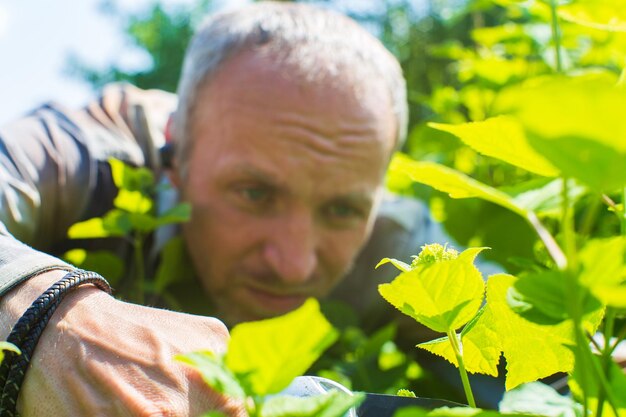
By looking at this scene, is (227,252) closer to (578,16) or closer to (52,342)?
(52,342)

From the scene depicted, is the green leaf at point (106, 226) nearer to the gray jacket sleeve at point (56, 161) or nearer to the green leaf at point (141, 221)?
the green leaf at point (141, 221)

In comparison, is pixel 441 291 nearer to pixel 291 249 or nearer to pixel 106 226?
pixel 106 226

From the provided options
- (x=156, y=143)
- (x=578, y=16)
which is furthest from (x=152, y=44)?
(x=578, y=16)

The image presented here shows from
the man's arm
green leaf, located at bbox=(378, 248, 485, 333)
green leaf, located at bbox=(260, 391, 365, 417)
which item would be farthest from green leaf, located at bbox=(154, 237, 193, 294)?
green leaf, located at bbox=(260, 391, 365, 417)

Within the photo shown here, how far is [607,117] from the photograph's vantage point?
33 centimetres

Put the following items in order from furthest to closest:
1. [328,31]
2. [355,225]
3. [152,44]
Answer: [152,44] < [328,31] < [355,225]

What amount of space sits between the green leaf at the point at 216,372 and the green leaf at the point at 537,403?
→ 328mm

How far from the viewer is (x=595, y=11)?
91 cm

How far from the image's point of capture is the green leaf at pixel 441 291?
550 millimetres

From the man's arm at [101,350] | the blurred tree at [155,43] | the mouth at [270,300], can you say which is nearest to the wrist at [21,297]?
the man's arm at [101,350]

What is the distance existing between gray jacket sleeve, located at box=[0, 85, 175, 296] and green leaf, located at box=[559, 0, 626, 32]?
136cm

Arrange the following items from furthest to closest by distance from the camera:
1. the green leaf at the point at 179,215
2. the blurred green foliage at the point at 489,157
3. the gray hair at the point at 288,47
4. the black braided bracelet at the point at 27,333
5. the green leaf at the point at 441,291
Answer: the gray hair at the point at 288,47
the green leaf at the point at 179,215
the blurred green foliage at the point at 489,157
the black braided bracelet at the point at 27,333
the green leaf at the point at 441,291

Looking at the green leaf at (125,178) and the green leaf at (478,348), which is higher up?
the green leaf at (478,348)

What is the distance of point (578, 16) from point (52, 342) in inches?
30.2
